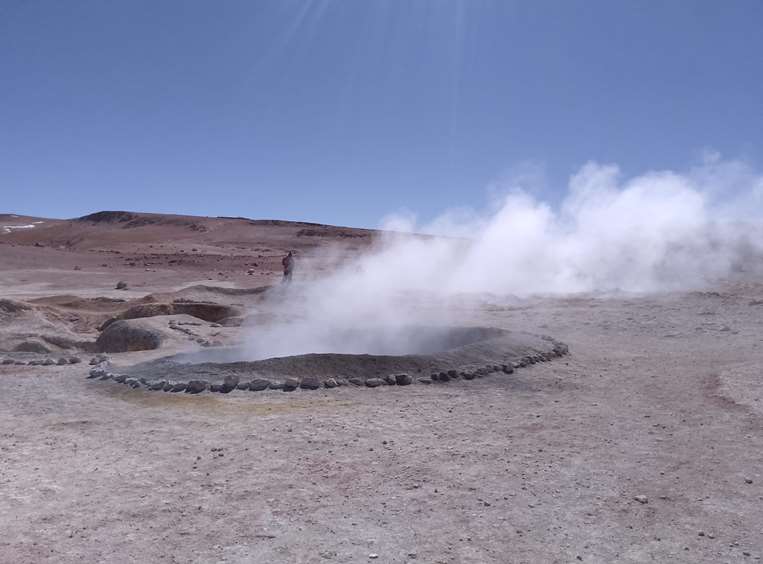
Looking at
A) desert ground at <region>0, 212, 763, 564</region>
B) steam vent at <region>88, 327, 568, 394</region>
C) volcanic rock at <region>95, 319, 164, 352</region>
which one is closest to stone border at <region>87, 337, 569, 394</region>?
steam vent at <region>88, 327, 568, 394</region>

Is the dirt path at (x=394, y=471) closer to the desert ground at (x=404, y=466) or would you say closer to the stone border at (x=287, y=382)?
the desert ground at (x=404, y=466)

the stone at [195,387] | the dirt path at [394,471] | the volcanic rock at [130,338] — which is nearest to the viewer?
the dirt path at [394,471]

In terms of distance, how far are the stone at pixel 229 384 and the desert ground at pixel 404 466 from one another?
0.37m

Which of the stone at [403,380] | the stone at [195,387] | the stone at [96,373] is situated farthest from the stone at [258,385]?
the stone at [96,373]

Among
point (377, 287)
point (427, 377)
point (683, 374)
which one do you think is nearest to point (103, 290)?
point (377, 287)

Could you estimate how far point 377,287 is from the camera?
69.2ft

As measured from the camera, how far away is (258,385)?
803 cm

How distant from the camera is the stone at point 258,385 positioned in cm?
802

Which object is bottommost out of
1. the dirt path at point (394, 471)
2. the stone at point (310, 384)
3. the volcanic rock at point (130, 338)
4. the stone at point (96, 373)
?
the dirt path at point (394, 471)

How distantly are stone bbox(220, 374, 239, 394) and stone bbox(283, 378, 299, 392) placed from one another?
22.9 inches

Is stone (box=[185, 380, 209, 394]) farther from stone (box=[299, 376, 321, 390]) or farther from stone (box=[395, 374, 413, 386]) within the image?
stone (box=[395, 374, 413, 386])

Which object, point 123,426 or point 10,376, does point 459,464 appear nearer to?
point 123,426

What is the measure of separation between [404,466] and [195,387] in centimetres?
351

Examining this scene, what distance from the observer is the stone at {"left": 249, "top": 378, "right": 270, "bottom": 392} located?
8.02 meters
